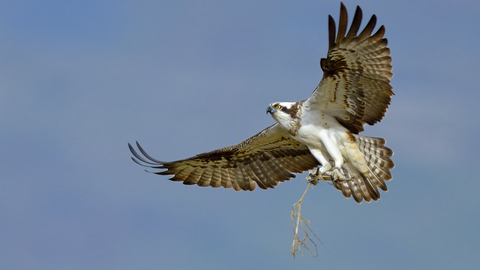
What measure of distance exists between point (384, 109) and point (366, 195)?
5.35 feet

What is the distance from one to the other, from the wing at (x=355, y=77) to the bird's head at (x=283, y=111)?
0.31 meters

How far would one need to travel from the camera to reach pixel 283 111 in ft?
38.2

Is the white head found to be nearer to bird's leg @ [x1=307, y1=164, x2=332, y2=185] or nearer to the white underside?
the white underside

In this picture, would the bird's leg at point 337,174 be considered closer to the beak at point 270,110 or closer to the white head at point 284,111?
the white head at point 284,111

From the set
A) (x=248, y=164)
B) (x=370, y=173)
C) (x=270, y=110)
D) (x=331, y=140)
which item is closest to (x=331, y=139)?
(x=331, y=140)

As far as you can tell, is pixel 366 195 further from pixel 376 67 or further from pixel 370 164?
pixel 376 67

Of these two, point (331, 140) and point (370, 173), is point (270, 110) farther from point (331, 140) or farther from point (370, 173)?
point (370, 173)

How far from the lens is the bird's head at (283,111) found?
38.2 ft

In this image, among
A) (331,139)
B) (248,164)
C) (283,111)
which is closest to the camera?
(283,111)

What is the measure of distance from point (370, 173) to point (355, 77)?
1841 millimetres

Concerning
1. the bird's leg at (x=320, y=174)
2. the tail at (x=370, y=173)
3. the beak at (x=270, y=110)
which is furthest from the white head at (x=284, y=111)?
the tail at (x=370, y=173)

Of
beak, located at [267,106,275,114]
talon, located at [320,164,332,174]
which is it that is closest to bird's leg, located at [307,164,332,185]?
talon, located at [320,164,332,174]

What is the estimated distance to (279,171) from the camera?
13461 mm

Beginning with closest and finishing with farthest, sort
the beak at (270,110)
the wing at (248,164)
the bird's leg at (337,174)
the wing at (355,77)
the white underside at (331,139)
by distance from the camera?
the wing at (355,77), the beak at (270,110), the white underside at (331,139), the bird's leg at (337,174), the wing at (248,164)
